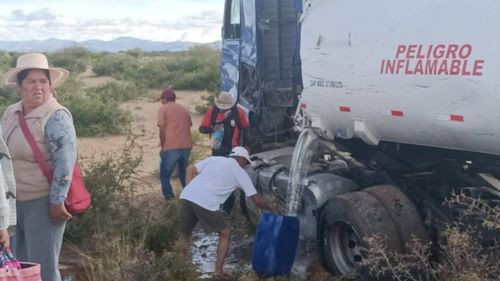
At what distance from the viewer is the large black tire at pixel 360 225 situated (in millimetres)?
6211

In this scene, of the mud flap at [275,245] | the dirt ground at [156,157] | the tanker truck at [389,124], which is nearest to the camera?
the tanker truck at [389,124]

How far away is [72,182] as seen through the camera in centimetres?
509

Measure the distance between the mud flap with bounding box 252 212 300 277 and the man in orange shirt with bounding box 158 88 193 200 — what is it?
3.37 metres

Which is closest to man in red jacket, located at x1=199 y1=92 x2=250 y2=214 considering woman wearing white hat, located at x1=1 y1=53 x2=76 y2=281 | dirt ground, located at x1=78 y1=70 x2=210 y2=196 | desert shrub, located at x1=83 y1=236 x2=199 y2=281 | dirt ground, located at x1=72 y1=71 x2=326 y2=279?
dirt ground, located at x1=72 y1=71 x2=326 y2=279

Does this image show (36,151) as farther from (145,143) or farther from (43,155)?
(145,143)

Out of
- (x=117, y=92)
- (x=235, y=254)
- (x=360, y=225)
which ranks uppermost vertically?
(x=360, y=225)

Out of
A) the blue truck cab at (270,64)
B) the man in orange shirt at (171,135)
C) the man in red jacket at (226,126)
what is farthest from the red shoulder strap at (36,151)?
the man in orange shirt at (171,135)

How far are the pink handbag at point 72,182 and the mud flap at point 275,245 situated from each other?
1.99m

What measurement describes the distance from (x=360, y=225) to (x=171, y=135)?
13.7ft

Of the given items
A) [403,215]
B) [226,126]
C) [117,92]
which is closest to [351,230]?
Answer: [403,215]

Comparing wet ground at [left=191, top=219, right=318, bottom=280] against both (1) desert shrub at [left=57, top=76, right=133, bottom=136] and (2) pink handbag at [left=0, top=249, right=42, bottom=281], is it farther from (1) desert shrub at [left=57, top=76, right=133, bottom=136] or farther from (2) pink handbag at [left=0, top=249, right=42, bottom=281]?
(1) desert shrub at [left=57, top=76, right=133, bottom=136]

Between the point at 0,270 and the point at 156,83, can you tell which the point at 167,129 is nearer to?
the point at 0,270

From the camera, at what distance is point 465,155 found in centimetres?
604

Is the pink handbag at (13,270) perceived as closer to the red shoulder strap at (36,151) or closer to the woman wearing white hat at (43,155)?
the woman wearing white hat at (43,155)
